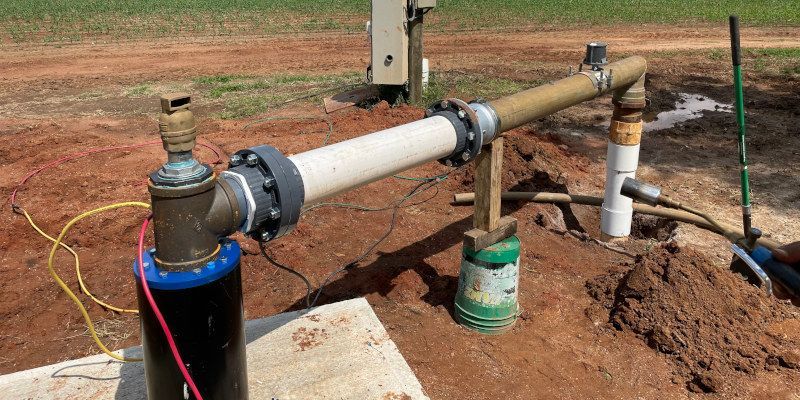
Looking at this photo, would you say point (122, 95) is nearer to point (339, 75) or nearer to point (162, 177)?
point (339, 75)

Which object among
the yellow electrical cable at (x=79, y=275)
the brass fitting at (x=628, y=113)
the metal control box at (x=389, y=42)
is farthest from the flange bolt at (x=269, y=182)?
the metal control box at (x=389, y=42)

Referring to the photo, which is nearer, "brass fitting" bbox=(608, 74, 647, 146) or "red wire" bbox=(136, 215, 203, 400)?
"red wire" bbox=(136, 215, 203, 400)

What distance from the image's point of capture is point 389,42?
8484 millimetres

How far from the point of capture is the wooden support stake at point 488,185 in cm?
363

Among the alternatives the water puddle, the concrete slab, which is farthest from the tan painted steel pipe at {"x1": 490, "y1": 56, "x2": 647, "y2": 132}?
the water puddle

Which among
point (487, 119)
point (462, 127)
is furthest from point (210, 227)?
point (487, 119)

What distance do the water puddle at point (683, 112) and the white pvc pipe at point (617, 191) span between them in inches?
136

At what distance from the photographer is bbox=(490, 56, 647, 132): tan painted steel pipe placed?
3561mm

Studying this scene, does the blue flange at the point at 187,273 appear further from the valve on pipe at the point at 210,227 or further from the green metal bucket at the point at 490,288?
the green metal bucket at the point at 490,288

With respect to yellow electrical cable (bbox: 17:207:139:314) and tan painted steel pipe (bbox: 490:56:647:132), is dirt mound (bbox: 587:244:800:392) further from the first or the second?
yellow electrical cable (bbox: 17:207:139:314)

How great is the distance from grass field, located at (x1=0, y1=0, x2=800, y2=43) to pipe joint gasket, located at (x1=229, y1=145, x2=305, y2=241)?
17014mm

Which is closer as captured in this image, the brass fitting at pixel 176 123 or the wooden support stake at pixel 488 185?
the brass fitting at pixel 176 123

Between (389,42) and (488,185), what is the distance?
5213 mm

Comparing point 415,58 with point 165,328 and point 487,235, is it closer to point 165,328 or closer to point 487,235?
point 487,235
